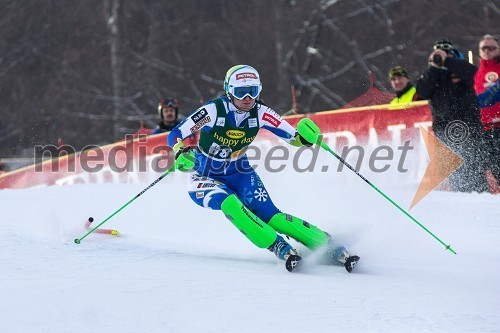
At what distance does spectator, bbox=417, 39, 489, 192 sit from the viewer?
24.9 ft

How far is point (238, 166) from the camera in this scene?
6.08m

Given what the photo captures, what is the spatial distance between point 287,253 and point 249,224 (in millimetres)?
334

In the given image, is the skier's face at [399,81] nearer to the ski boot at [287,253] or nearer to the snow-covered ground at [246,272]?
the snow-covered ground at [246,272]

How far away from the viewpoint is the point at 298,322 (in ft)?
13.2

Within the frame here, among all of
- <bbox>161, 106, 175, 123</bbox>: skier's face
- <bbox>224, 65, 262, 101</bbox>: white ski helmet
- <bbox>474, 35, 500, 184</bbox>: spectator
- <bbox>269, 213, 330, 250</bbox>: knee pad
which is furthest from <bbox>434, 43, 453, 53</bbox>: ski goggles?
<bbox>161, 106, 175, 123</bbox>: skier's face

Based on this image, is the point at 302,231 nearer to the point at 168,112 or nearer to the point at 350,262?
the point at 350,262

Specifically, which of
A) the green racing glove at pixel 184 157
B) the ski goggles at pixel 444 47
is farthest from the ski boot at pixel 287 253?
the ski goggles at pixel 444 47

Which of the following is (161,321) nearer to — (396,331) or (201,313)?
(201,313)

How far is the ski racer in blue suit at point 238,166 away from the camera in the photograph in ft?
18.0

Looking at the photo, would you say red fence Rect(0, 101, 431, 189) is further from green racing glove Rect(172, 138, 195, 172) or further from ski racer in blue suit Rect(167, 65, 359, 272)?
green racing glove Rect(172, 138, 195, 172)

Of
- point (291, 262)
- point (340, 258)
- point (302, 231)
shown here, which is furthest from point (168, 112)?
point (291, 262)

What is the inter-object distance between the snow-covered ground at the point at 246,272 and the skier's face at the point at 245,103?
1.12m

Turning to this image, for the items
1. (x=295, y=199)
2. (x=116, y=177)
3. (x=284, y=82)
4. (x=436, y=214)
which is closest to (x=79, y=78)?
(x=284, y=82)

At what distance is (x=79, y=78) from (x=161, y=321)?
21690 mm
